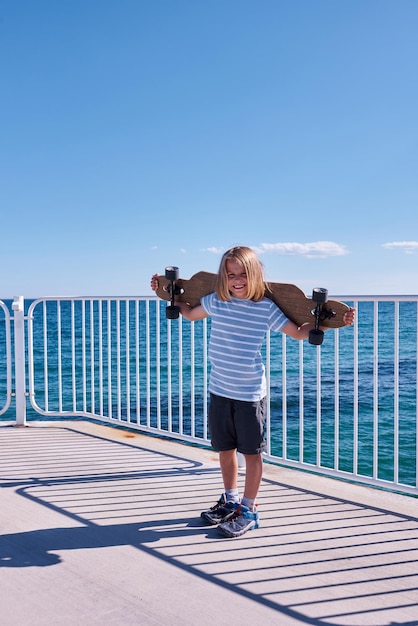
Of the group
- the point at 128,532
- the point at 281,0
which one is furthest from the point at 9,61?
the point at 128,532

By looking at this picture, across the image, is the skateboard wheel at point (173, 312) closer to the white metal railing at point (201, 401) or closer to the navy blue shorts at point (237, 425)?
the navy blue shorts at point (237, 425)

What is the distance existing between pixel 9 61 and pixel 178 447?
47.3ft

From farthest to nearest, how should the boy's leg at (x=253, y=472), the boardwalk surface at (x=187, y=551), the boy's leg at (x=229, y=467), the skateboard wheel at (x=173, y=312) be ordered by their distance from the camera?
1. the skateboard wheel at (x=173, y=312)
2. the boy's leg at (x=229, y=467)
3. the boy's leg at (x=253, y=472)
4. the boardwalk surface at (x=187, y=551)

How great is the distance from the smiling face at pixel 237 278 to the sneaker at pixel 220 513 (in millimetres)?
1057

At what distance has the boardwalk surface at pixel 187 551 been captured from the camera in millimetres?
1946

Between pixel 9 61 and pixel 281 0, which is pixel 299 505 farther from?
pixel 9 61

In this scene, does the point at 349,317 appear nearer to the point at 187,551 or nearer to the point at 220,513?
the point at 220,513

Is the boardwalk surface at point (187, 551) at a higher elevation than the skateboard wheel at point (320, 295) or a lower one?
lower

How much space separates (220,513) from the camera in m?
2.74

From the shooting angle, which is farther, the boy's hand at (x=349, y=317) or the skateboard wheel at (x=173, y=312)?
the skateboard wheel at (x=173, y=312)

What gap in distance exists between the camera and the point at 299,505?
2984 millimetres

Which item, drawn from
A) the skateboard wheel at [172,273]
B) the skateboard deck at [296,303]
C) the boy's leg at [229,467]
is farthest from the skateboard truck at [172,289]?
the boy's leg at [229,467]

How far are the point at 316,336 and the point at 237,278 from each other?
0.46 m

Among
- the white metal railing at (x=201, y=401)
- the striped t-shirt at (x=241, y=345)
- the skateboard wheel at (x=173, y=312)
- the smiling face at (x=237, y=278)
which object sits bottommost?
the white metal railing at (x=201, y=401)
